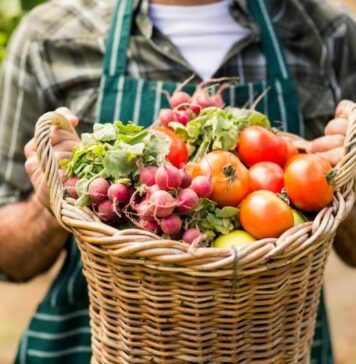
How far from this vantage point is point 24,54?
1868mm

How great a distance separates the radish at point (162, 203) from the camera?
1.24m

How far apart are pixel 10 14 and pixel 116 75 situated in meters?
1.16

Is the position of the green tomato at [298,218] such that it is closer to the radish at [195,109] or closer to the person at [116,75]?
the radish at [195,109]

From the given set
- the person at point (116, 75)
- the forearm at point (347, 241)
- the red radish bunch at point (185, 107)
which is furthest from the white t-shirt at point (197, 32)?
the forearm at point (347, 241)

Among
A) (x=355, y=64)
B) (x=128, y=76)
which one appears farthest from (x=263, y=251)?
(x=355, y=64)

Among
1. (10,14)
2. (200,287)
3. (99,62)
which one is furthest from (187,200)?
(10,14)

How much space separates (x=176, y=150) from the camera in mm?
1411

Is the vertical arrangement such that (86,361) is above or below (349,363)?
above

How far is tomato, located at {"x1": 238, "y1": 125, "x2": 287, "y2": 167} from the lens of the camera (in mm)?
1455

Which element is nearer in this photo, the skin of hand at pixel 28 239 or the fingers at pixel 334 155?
the fingers at pixel 334 155

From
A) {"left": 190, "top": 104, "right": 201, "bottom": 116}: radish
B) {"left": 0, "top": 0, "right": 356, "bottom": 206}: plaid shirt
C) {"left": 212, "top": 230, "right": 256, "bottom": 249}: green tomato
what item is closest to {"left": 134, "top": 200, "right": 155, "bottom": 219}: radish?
{"left": 212, "top": 230, "right": 256, "bottom": 249}: green tomato

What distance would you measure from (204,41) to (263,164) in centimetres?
54

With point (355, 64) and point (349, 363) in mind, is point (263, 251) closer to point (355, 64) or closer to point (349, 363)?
point (355, 64)

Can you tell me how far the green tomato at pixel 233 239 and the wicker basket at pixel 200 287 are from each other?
0.22 ft
